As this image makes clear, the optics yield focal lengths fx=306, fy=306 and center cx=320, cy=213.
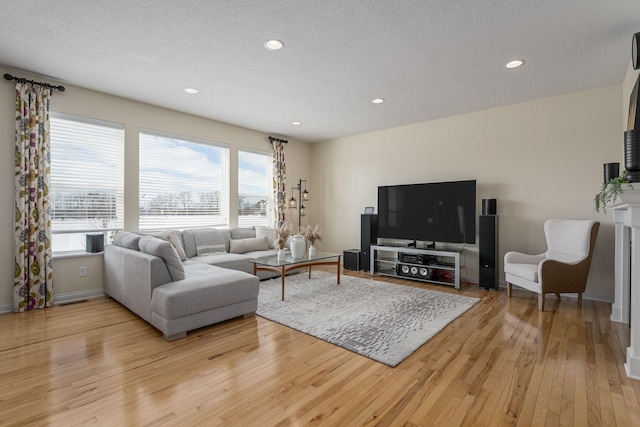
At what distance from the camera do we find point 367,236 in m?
5.59

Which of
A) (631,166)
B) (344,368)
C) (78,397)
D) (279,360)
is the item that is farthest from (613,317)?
(78,397)

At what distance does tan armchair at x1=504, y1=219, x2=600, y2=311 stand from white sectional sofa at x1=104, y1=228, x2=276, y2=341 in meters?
3.14

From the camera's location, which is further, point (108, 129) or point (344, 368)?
point (108, 129)

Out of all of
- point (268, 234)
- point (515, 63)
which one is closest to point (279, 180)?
point (268, 234)

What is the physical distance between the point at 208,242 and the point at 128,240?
1.36 meters

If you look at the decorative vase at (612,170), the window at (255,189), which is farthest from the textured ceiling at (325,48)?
the window at (255,189)

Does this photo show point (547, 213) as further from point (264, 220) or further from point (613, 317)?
point (264, 220)

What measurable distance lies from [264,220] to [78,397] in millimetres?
4473

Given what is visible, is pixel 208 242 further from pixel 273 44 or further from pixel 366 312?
pixel 273 44

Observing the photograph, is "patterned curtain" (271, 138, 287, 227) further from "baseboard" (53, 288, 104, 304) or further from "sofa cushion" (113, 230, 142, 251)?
"baseboard" (53, 288, 104, 304)

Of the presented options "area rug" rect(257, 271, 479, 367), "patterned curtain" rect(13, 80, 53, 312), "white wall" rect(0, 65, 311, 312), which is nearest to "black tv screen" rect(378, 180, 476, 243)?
"area rug" rect(257, 271, 479, 367)

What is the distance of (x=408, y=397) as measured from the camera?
6.09 ft

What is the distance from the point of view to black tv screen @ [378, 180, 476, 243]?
460 cm

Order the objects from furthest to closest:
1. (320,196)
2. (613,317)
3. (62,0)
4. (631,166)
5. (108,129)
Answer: (320,196) < (108,129) < (613,317) < (62,0) < (631,166)
